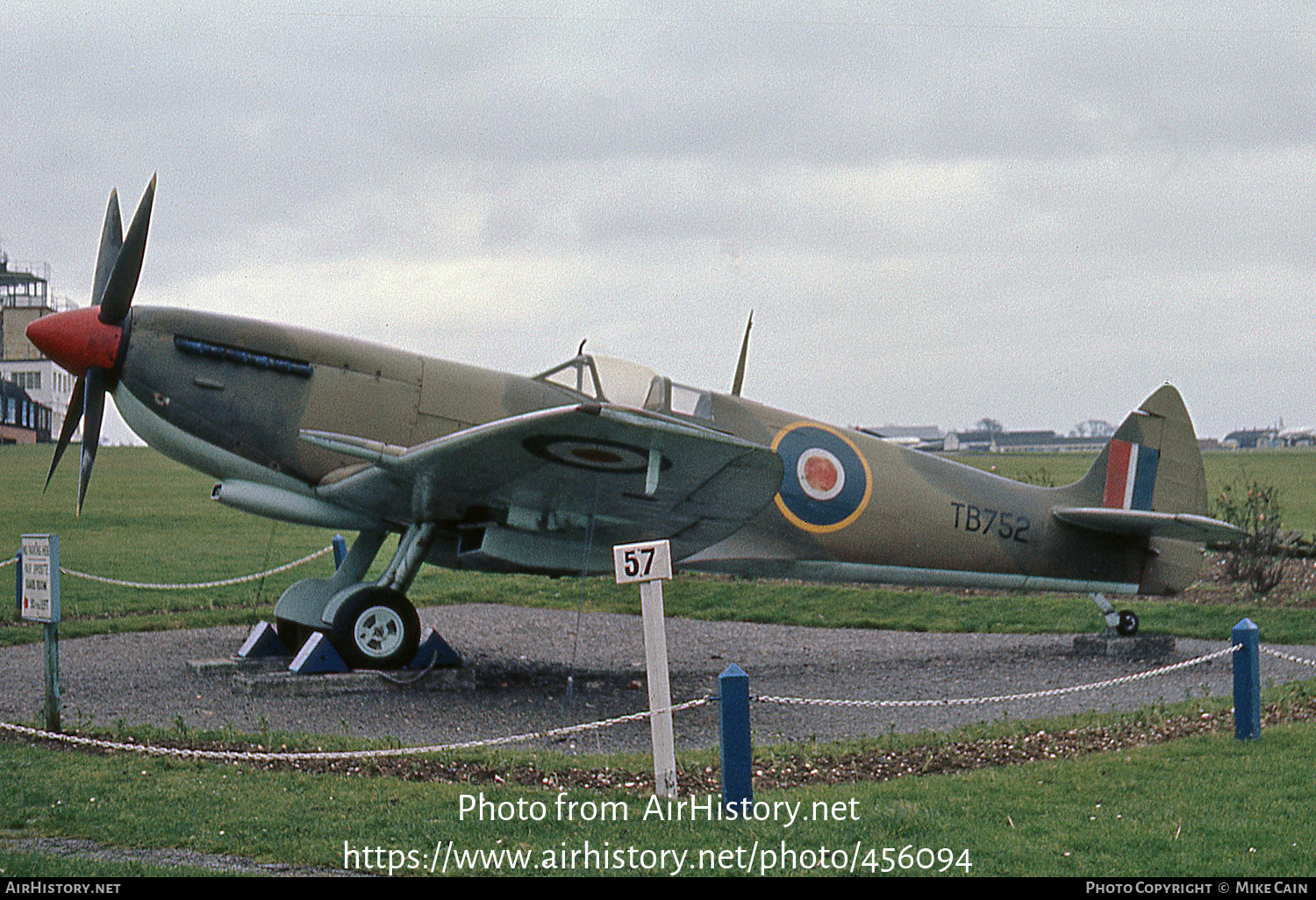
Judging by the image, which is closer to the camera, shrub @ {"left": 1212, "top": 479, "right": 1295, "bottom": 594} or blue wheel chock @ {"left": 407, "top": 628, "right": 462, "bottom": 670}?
blue wheel chock @ {"left": 407, "top": 628, "right": 462, "bottom": 670}

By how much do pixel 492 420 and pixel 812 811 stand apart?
16.4ft

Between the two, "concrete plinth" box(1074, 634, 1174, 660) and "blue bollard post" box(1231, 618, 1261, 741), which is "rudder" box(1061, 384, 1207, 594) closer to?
"concrete plinth" box(1074, 634, 1174, 660)

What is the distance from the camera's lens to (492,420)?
945cm

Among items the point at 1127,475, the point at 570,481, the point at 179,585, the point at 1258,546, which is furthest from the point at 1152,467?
the point at 179,585

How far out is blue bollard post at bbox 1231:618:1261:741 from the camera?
22.2 ft

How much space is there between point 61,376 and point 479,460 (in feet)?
120

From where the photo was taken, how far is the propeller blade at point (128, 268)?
858 cm

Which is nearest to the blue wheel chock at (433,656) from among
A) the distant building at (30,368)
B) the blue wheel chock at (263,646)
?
the blue wheel chock at (263,646)

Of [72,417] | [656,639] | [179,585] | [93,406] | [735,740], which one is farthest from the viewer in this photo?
[179,585]

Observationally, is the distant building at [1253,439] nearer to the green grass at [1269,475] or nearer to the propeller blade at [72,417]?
the green grass at [1269,475]

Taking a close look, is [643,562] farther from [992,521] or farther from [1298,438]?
[1298,438]

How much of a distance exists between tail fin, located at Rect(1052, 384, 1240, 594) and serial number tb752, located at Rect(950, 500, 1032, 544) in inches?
16.7

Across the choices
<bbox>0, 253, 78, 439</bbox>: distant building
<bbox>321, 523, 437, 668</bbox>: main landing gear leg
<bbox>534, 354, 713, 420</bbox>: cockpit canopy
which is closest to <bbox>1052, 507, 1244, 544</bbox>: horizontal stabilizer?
<bbox>534, 354, 713, 420</bbox>: cockpit canopy

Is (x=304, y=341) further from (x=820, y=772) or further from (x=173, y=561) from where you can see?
(x=173, y=561)
